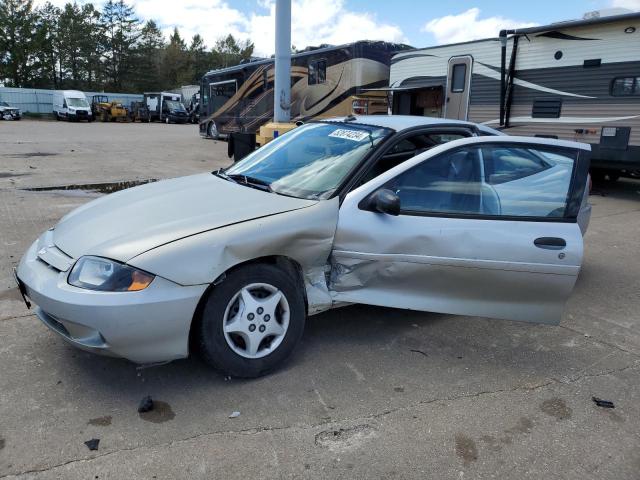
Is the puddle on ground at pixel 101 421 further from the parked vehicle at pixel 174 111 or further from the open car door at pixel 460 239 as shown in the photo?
the parked vehicle at pixel 174 111

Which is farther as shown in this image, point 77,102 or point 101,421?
point 77,102

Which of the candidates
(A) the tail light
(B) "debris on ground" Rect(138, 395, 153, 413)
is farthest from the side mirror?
(A) the tail light

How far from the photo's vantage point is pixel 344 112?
1467 centimetres

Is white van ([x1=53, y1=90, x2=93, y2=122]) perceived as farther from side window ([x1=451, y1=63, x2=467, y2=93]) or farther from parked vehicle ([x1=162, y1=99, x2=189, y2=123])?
side window ([x1=451, y1=63, x2=467, y2=93])

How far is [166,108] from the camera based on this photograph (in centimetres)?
4238

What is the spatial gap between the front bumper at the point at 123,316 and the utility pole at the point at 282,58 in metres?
6.59

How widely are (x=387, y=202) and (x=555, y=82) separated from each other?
27.8 ft

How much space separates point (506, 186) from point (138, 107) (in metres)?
44.7

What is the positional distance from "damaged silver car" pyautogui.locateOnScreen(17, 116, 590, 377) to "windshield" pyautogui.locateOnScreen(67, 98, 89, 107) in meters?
39.9

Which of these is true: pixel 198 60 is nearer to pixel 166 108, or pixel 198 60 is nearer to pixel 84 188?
pixel 166 108

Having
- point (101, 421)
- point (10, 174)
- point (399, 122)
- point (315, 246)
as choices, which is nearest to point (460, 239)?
point (315, 246)

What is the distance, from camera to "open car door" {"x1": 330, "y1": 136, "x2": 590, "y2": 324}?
10.3ft

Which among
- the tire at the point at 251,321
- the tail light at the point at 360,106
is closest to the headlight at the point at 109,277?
the tire at the point at 251,321

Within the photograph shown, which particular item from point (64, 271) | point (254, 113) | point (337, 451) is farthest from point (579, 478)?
point (254, 113)
